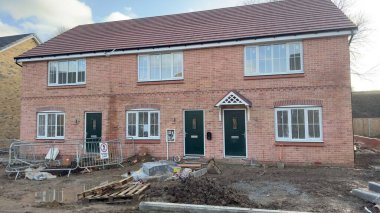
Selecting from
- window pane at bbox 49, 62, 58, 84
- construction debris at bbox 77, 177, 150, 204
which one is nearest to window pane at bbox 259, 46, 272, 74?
construction debris at bbox 77, 177, 150, 204

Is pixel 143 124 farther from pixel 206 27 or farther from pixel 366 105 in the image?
pixel 366 105

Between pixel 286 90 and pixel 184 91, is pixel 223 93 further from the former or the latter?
pixel 286 90

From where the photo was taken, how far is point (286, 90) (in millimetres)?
12734

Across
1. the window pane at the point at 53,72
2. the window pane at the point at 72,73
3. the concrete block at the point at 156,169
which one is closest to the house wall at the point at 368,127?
the concrete block at the point at 156,169

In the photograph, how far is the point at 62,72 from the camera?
16.5 meters

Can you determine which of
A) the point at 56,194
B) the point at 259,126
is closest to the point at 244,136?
the point at 259,126

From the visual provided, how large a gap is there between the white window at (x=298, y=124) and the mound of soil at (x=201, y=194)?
5.81 m

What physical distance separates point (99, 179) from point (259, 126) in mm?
6962

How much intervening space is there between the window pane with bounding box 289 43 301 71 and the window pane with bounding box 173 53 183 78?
504 centimetres

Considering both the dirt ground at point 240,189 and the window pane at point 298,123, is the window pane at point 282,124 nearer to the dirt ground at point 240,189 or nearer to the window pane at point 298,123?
the window pane at point 298,123

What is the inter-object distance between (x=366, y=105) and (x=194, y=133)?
1073 inches

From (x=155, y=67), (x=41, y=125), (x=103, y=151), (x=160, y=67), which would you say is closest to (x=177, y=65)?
(x=160, y=67)

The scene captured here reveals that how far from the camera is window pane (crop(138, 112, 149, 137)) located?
14789mm

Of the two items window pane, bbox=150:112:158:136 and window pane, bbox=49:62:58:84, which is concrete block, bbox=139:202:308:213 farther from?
window pane, bbox=49:62:58:84
